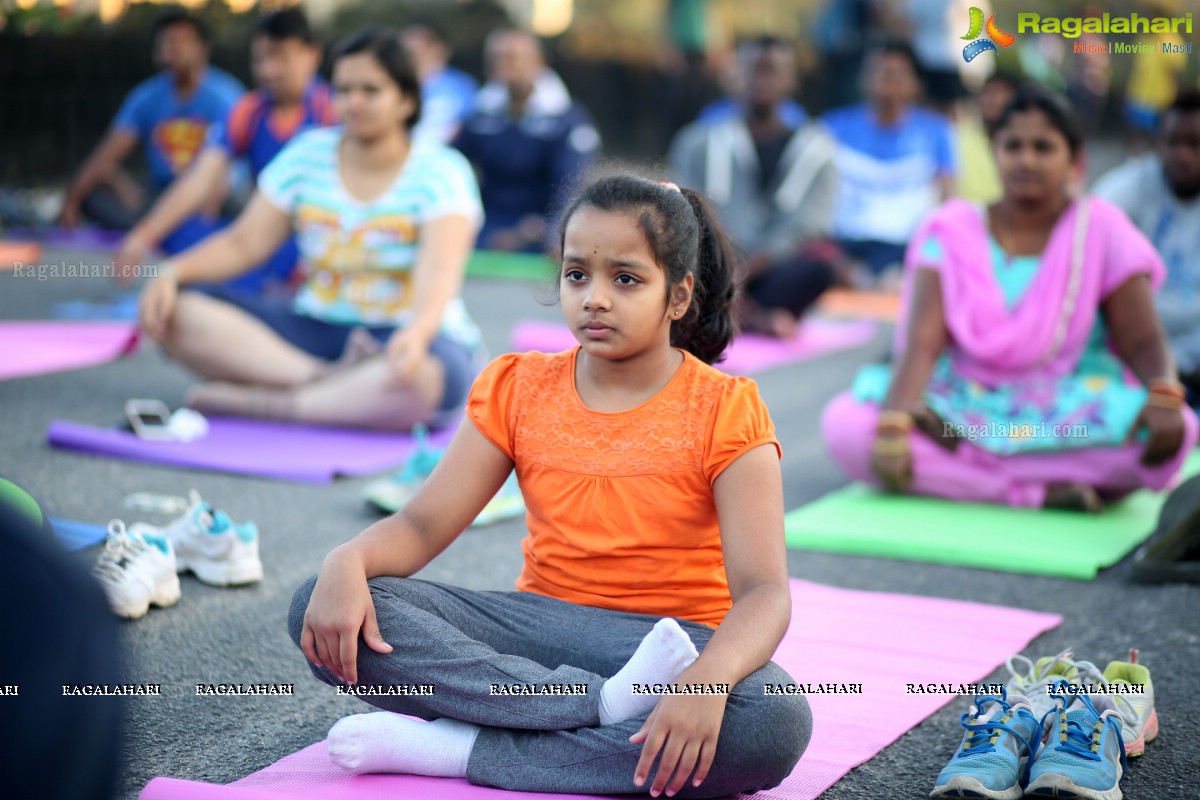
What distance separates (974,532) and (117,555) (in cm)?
222

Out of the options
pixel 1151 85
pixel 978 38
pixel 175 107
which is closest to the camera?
pixel 978 38

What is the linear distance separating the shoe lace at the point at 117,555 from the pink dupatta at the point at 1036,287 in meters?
2.38

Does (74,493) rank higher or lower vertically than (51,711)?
lower

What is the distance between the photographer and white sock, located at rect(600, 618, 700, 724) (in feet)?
6.64

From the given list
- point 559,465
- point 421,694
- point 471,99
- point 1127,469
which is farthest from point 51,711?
point 471,99

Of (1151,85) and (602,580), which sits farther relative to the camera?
(1151,85)

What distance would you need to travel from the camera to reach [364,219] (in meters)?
4.89

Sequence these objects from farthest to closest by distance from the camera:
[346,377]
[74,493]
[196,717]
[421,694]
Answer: [346,377]
[74,493]
[196,717]
[421,694]

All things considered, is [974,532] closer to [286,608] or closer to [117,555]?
[286,608]

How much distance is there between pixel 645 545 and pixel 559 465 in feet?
0.62

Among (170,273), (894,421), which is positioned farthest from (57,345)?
(894,421)

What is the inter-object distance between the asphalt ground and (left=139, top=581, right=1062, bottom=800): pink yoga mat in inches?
1.4

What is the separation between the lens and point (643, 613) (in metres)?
2.35

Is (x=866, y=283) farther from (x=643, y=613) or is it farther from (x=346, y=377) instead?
(x=643, y=613)
